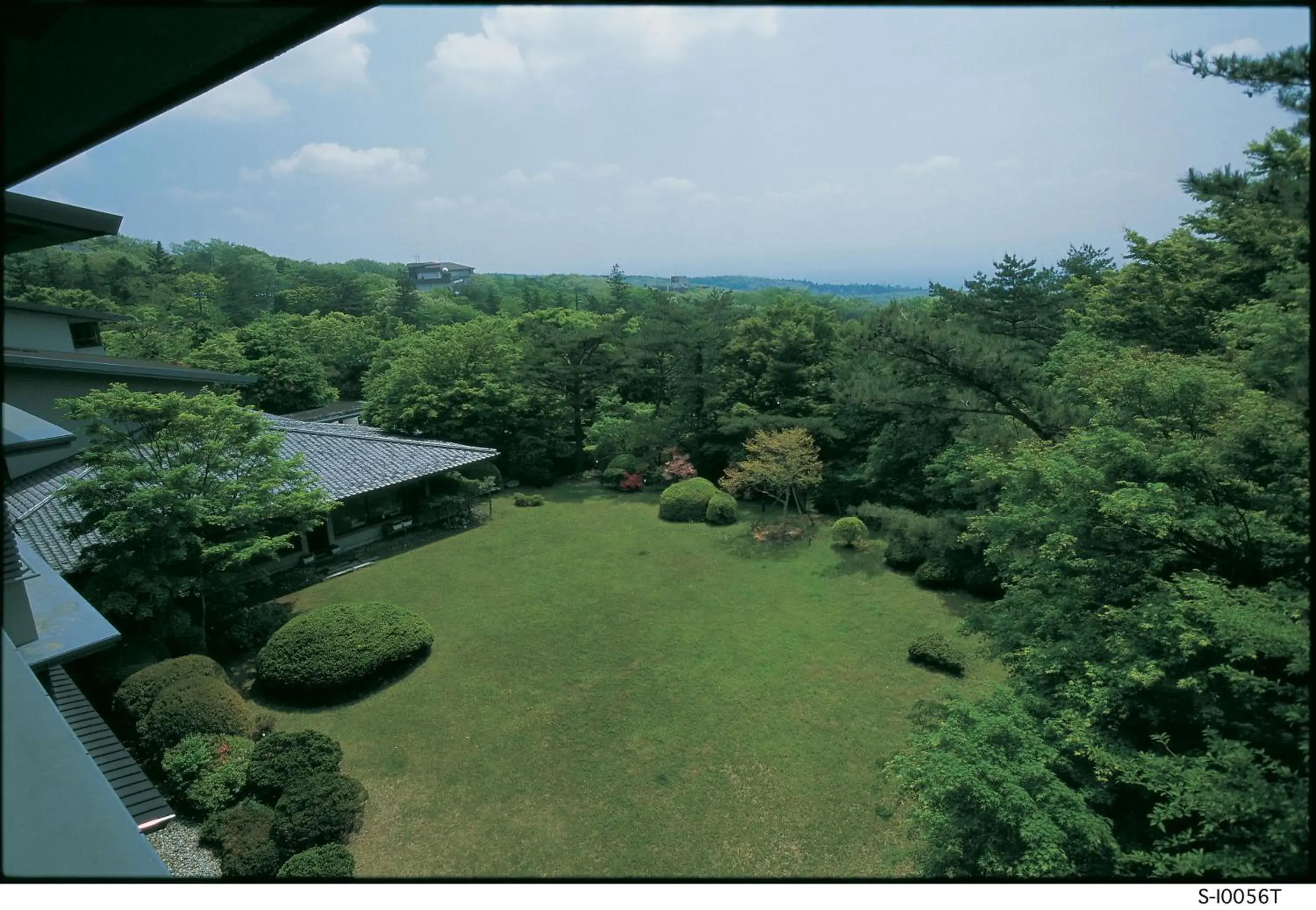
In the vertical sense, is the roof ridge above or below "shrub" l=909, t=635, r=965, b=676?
above

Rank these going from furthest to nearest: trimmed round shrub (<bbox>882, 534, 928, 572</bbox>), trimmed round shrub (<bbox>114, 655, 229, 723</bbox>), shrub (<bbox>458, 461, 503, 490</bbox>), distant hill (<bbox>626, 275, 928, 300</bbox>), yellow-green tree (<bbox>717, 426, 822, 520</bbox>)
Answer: distant hill (<bbox>626, 275, 928, 300</bbox>), shrub (<bbox>458, 461, 503, 490</bbox>), yellow-green tree (<bbox>717, 426, 822, 520</bbox>), trimmed round shrub (<bbox>882, 534, 928, 572</bbox>), trimmed round shrub (<bbox>114, 655, 229, 723</bbox>)

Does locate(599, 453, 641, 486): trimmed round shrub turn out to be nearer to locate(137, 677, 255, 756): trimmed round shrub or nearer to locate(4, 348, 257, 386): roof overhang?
locate(4, 348, 257, 386): roof overhang

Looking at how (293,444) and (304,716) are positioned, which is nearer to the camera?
(304,716)

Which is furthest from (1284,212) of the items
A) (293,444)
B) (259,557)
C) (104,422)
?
(293,444)

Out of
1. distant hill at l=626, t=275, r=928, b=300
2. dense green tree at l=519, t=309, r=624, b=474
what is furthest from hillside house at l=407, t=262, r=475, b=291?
dense green tree at l=519, t=309, r=624, b=474

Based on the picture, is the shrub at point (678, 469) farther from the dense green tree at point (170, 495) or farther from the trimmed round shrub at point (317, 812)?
the trimmed round shrub at point (317, 812)

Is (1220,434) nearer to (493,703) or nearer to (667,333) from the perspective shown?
(493,703)
